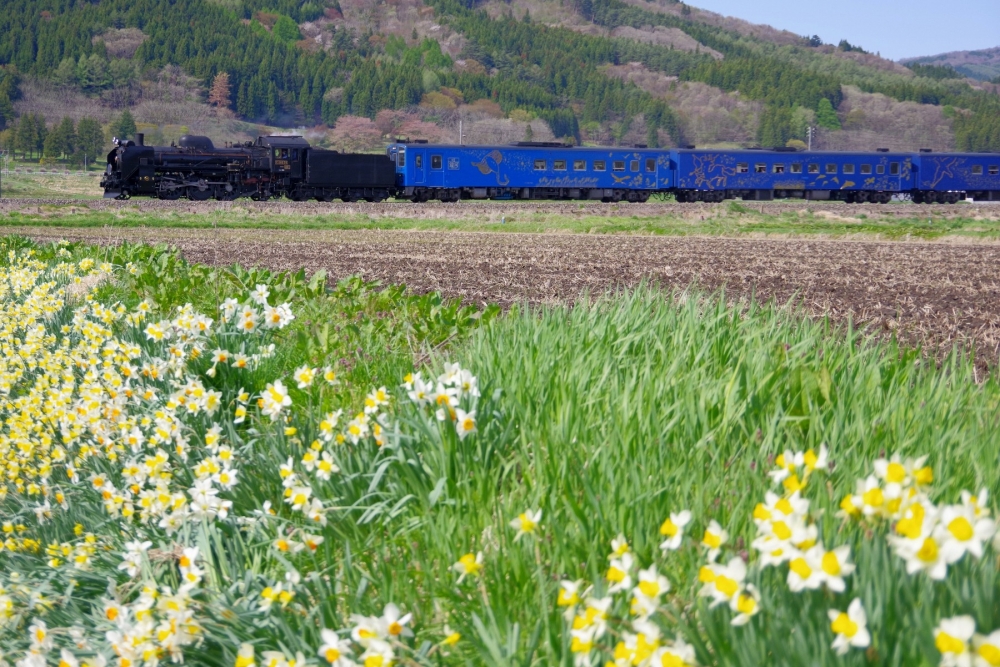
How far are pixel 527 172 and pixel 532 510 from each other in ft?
134

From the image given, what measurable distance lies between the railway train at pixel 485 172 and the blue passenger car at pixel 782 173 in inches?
1.8

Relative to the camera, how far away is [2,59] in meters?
187

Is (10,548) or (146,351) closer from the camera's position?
(10,548)

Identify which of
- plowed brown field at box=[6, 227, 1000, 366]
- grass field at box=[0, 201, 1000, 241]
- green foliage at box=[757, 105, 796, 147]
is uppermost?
green foliage at box=[757, 105, 796, 147]

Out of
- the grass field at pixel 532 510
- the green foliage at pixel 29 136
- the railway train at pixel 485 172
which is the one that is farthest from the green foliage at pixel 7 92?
the grass field at pixel 532 510

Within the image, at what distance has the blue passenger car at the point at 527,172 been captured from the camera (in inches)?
1661

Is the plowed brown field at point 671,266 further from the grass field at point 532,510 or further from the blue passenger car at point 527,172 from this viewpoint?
the blue passenger car at point 527,172

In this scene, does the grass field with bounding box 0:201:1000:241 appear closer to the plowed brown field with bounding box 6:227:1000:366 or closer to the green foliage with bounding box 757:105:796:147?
the plowed brown field with bounding box 6:227:1000:366

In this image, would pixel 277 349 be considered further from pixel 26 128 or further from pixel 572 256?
pixel 26 128

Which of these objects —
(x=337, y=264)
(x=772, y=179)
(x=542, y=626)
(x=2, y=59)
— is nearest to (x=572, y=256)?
(x=337, y=264)

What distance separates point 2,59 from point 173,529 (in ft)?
691

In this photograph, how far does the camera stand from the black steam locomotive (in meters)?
41.2

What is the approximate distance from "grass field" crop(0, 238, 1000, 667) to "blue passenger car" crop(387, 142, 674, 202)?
121 feet

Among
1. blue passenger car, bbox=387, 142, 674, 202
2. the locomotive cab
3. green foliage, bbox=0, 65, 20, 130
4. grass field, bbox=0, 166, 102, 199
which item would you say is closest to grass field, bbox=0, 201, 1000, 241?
blue passenger car, bbox=387, 142, 674, 202
